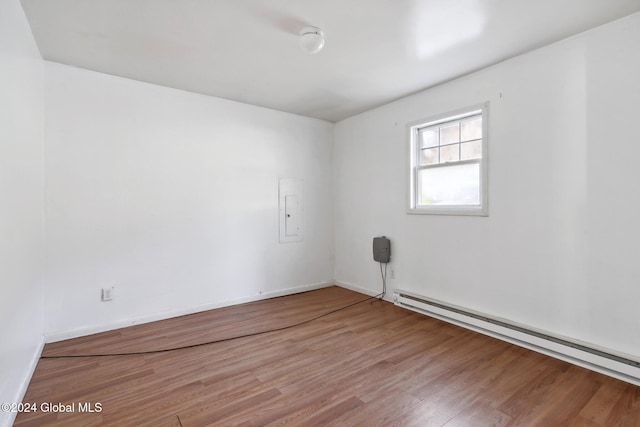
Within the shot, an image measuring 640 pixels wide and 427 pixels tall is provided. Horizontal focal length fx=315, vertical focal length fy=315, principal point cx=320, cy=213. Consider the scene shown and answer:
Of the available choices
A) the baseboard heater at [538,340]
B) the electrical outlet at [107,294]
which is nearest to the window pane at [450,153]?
the baseboard heater at [538,340]

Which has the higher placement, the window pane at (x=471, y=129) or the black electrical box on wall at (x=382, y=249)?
the window pane at (x=471, y=129)

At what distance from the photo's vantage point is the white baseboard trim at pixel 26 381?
1.80 meters

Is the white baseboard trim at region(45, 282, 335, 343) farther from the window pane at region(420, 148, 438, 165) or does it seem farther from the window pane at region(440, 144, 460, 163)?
the window pane at region(440, 144, 460, 163)

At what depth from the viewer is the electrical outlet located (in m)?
3.20

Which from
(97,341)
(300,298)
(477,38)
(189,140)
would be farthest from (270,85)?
(97,341)

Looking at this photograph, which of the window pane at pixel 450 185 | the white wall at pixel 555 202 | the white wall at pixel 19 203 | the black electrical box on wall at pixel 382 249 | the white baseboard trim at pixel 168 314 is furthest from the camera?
the black electrical box on wall at pixel 382 249

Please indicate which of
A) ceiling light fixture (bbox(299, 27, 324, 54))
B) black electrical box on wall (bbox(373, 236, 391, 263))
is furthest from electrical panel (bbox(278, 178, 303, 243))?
ceiling light fixture (bbox(299, 27, 324, 54))

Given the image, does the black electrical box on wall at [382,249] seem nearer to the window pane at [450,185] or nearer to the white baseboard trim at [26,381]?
the window pane at [450,185]

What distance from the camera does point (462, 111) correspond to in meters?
3.34

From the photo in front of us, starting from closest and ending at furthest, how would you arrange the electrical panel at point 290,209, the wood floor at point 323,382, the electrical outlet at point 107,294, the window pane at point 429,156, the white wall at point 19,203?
the white wall at point 19,203, the wood floor at point 323,382, the electrical outlet at point 107,294, the window pane at point 429,156, the electrical panel at point 290,209

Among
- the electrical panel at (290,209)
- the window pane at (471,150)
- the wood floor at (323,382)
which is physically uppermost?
the window pane at (471,150)

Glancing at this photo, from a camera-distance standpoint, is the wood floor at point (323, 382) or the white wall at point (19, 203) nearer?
the white wall at point (19, 203)

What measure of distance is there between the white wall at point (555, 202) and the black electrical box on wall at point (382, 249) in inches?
14.9

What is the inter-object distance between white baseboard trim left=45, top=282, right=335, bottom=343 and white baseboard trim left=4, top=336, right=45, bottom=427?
0.56 ft
